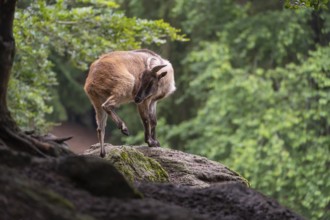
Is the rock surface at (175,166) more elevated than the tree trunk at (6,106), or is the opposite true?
the tree trunk at (6,106)

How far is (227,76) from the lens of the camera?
88.7 ft

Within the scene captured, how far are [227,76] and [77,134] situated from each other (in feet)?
48.1

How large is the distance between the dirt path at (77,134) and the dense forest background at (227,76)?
4396mm

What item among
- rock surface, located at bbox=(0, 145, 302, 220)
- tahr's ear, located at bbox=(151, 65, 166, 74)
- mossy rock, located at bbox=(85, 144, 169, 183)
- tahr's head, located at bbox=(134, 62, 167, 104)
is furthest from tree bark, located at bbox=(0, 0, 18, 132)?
tahr's ear, located at bbox=(151, 65, 166, 74)

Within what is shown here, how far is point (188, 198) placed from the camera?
7.40 m

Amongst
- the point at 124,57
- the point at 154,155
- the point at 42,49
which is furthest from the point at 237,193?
the point at 42,49

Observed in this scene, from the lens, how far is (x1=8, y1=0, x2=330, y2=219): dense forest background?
15945 millimetres

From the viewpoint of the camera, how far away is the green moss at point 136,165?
374 inches

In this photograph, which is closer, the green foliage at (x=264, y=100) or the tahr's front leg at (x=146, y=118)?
the tahr's front leg at (x=146, y=118)

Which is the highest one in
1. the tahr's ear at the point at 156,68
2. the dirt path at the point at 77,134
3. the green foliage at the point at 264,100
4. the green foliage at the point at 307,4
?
the green foliage at the point at 307,4

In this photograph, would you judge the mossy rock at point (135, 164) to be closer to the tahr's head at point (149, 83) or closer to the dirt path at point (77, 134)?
the tahr's head at point (149, 83)

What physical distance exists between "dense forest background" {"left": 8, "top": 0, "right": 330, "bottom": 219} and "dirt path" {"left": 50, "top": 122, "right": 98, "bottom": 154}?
4.40 metres

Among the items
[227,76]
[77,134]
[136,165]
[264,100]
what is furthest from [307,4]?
[77,134]

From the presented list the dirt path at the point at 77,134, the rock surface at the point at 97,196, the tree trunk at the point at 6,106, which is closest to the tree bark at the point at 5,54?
the tree trunk at the point at 6,106
